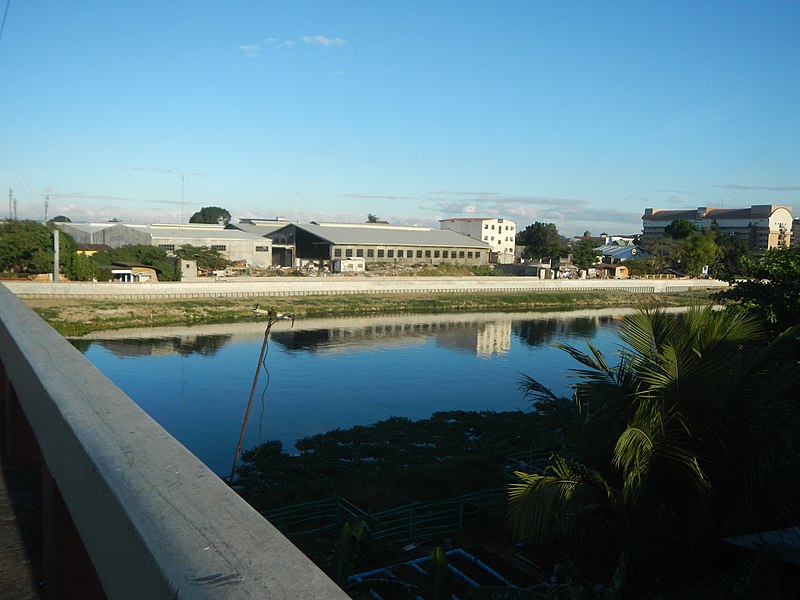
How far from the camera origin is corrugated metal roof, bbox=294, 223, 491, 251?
2360 inches

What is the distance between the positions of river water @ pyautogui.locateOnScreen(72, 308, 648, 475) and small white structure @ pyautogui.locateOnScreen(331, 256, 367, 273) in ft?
54.4

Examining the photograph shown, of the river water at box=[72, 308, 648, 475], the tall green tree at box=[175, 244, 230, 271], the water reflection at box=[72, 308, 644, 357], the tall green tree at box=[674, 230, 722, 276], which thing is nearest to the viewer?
the river water at box=[72, 308, 648, 475]

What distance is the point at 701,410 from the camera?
5.11 m

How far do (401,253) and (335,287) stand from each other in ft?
56.2

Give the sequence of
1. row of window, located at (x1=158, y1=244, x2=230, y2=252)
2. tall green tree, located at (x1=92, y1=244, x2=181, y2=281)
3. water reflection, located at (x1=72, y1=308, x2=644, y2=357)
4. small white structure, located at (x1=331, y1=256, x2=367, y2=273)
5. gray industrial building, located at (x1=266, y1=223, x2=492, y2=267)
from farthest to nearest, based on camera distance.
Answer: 1. gray industrial building, located at (x1=266, y1=223, x2=492, y2=267)
2. small white structure, located at (x1=331, y1=256, x2=367, y2=273)
3. row of window, located at (x1=158, y1=244, x2=230, y2=252)
4. tall green tree, located at (x1=92, y1=244, x2=181, y2=281)
5. water reflection, located at (x1=72, y1=308, x2=644, y2=357)

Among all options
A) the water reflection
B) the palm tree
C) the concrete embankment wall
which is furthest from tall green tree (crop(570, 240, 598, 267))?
the palm tree

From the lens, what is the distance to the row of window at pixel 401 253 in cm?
5850

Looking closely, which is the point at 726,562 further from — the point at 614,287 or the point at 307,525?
the point at 614,287

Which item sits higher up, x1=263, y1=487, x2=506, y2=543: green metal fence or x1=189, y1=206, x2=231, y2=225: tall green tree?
x1=189, y1=206, x2=231, y2=225: tall green tree

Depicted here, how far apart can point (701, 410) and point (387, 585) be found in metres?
4.70

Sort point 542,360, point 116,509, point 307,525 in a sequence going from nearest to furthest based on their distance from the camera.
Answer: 1. point 116,509
2. point 307,525
3. point 542,360

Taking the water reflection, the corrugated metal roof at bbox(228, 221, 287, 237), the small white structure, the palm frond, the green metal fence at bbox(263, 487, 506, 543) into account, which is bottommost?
the green metal fence at bbox(263, 487, 506, 543)

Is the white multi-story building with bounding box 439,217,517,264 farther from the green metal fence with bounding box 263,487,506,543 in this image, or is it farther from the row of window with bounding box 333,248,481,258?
the green metal fence with bounding box 263,487,506,543

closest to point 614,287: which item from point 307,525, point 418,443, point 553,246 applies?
Result: point 553,246
